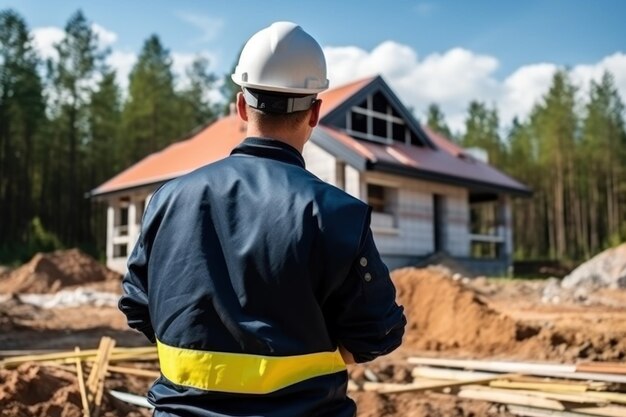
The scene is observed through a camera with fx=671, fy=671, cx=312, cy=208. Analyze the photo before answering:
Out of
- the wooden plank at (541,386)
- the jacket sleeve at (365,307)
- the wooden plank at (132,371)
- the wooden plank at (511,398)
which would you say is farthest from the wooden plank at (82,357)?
the jacket sleeve at (365,307)

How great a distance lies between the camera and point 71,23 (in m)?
37.9

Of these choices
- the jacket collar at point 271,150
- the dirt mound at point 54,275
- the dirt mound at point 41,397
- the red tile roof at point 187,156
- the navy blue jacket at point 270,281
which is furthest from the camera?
the red tile roof at point 187,156

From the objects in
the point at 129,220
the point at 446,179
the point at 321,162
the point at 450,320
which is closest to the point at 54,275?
the point at 129,220

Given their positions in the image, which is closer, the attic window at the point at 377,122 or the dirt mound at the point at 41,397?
the dirt mound at the point at 41,397

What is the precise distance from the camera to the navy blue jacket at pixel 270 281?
1.50 metres

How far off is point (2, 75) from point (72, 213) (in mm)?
9548

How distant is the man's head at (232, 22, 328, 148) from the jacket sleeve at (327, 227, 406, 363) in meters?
0.38

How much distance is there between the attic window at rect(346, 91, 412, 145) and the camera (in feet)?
67.1

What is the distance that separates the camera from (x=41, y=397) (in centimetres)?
507

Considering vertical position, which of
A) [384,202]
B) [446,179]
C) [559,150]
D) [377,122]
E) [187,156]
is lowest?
[384,202]

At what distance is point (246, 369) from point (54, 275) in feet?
68.8

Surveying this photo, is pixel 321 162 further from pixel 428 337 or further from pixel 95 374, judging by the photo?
pixel 95 374

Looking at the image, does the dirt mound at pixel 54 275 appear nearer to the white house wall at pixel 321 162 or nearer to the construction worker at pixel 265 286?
the white house wall at pixel 321 162

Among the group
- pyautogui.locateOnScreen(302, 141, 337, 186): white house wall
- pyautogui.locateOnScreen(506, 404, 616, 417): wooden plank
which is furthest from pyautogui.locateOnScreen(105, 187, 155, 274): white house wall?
pyautogui.locateOnScreen(506, 404, 616, 417): wooden plank
